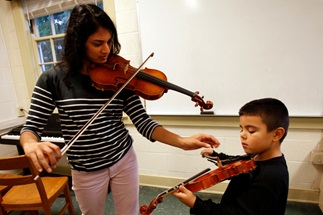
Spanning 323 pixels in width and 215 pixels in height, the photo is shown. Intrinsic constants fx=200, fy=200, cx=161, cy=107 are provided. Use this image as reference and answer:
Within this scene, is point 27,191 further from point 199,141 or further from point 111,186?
point 199,141

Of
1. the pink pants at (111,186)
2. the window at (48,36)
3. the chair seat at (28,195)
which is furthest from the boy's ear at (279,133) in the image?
the window at (48,36)

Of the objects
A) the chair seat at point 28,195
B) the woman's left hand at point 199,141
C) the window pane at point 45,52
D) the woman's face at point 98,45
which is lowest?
the chair seat at point 28,195

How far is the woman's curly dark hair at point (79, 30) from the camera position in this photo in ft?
2.58

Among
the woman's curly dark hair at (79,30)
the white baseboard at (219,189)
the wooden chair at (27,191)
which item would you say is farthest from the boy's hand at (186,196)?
the white baseboard at (219,189)

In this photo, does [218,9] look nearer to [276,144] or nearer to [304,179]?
[276,144]

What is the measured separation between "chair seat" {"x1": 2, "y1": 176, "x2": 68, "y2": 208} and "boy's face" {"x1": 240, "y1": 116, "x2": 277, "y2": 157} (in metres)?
1.30

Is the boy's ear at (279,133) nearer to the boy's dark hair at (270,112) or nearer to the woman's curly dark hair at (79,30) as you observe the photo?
the boy's dark hair at (270,112)

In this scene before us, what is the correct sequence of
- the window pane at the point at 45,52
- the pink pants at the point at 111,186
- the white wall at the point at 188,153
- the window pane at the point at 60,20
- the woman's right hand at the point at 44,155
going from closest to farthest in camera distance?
the woman's right hand at the point at 44,155 < the pink pants at the point at 111,186 < the white wall at the point at 188,153 < the window pane at the point at 60,20 < the window pane at the point at 45,52

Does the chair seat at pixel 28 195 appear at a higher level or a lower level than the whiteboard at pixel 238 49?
lower

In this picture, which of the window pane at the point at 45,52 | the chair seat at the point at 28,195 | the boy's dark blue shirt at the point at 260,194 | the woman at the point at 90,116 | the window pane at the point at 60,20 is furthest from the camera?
the window pane at the point at 45,52

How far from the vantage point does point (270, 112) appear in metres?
0.77

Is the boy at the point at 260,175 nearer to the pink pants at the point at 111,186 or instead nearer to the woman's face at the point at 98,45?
the pink pants at the point at 111,186

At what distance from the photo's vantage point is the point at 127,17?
175 centimetres

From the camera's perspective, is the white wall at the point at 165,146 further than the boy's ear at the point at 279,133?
Yes
